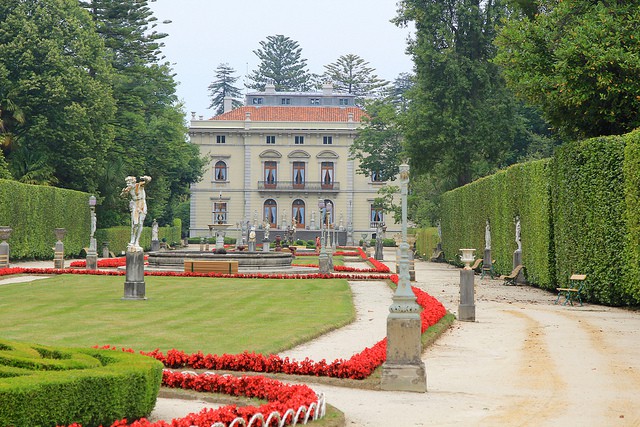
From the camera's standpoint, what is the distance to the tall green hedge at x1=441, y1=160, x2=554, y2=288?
26797mm

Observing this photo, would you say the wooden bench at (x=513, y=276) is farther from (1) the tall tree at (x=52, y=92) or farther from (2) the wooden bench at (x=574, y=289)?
(1) the tall tree at (x=52, y=92)

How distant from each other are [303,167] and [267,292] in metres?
61.5

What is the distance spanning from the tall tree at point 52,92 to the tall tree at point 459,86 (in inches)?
683

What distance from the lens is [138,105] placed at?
2272 inches

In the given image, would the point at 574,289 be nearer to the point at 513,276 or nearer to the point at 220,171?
the point at 513,276

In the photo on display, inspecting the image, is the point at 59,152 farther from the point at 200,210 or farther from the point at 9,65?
the point at 200,210

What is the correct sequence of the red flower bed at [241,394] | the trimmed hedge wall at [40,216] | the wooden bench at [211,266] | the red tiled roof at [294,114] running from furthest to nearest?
1. the red tiled roof at [294,114]
2. the trimmed hedge wall at [40,216]
3. the wooden bench at [211,266]
4. the red flower bed at [241,394]

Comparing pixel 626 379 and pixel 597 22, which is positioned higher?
pixel 597 22

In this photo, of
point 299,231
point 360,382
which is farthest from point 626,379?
point 299,231

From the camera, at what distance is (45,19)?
151 feet

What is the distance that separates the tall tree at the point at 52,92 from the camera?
147 feet

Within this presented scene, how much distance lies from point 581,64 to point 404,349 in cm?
1501

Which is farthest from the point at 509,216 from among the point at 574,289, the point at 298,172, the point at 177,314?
the point at 298,172

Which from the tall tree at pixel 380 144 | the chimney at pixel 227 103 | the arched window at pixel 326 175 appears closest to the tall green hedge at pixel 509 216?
the tall tree at pixel 380 144
